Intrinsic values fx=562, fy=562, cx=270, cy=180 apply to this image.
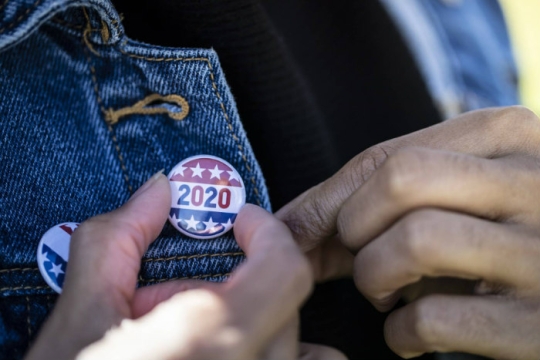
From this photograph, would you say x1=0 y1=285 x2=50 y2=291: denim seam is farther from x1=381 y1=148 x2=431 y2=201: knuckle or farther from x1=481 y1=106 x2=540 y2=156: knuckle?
x1=481 y1=106 x2=540 y2=156: knuckle

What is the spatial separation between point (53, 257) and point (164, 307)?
27 cm

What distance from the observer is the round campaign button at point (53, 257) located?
0.79m

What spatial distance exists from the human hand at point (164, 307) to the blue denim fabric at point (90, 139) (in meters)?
0.14

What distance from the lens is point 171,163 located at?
876 millimetres

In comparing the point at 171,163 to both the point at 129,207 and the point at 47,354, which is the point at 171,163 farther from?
the point at 47,354

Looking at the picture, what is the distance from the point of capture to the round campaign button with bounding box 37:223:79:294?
79cm

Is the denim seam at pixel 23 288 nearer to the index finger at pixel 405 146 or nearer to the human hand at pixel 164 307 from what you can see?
the human hand at pixel 164 307

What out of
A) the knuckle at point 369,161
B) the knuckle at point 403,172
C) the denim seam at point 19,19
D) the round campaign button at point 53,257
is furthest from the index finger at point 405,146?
the denim seam at point 19,19

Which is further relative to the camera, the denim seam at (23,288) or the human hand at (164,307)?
the denim seam at (23,288)

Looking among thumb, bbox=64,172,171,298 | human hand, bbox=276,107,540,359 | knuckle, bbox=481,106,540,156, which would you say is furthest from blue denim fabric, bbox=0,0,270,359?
knuckle, bbox=481,106,540,156

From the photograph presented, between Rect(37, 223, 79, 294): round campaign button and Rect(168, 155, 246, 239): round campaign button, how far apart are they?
6.1 inches

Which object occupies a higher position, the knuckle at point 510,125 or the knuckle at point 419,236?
the knuckle at point 510,125

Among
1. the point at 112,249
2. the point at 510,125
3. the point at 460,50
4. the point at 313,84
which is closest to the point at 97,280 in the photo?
the point at 112,249

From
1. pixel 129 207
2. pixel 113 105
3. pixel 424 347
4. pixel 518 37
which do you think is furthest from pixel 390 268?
pixel 518 37
